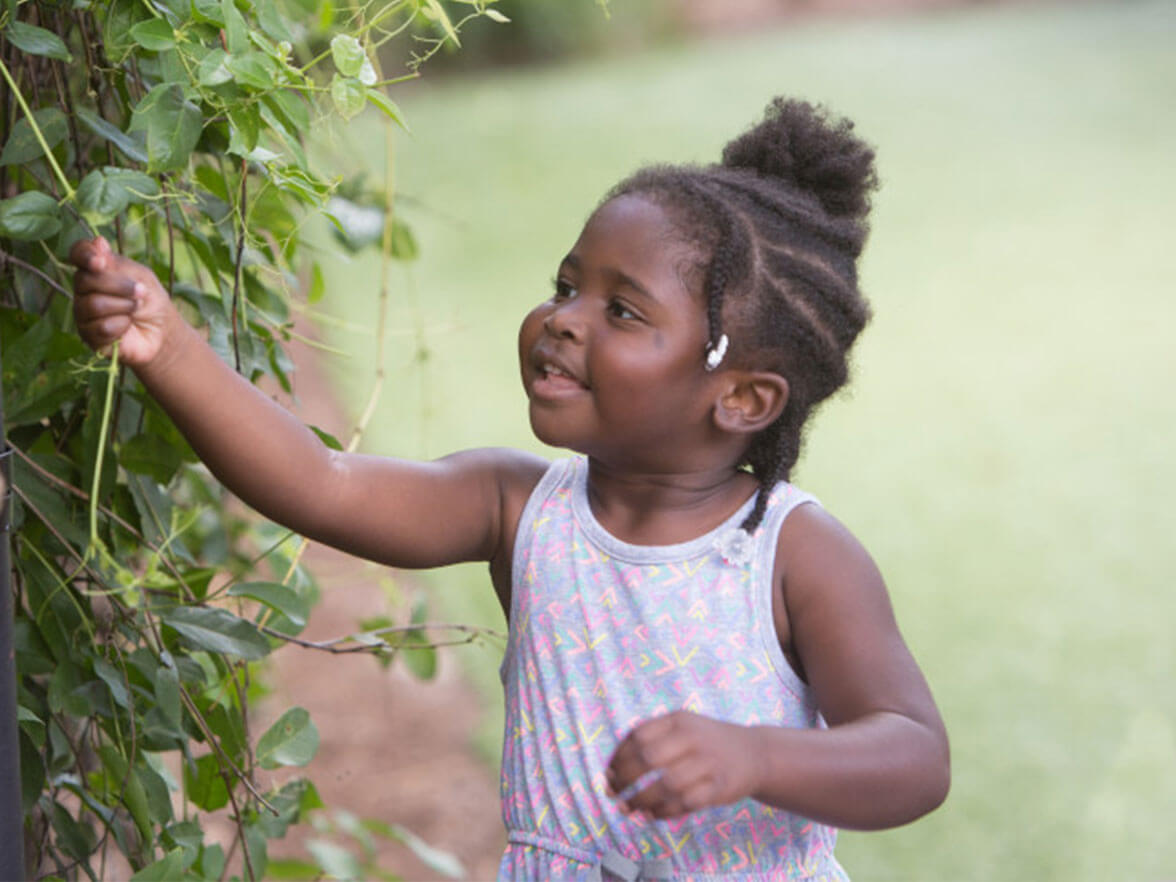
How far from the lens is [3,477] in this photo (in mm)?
1131

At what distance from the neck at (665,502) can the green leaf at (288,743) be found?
1.51ft

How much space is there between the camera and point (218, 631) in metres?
1.56

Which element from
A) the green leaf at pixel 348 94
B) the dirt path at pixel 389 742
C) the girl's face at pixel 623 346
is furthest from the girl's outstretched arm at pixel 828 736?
the dirt path at pixel 389 742

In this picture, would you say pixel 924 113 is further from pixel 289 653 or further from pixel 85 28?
pixel 85 28

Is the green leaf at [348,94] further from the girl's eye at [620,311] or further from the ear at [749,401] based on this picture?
the ear at [749,401]

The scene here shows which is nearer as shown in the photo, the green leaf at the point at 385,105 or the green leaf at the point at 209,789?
the green leaf at the point at 385,105

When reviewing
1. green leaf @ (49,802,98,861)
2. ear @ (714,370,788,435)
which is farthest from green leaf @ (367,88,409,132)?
green leaf @ (49,802,98,861)

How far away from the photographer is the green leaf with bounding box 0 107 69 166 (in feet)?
4.55

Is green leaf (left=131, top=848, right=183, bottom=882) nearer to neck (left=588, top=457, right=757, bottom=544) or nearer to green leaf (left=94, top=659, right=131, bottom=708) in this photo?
green leaf (left=94, top=659, right=131, bottom=708)

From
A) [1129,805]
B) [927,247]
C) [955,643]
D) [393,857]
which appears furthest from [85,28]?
[927,247]

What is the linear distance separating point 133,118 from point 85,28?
0.78 ft

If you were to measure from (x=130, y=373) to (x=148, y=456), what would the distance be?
9 centimetres

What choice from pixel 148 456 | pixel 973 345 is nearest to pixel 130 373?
pixel 148 456

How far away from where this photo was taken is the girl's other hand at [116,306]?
1259mm
